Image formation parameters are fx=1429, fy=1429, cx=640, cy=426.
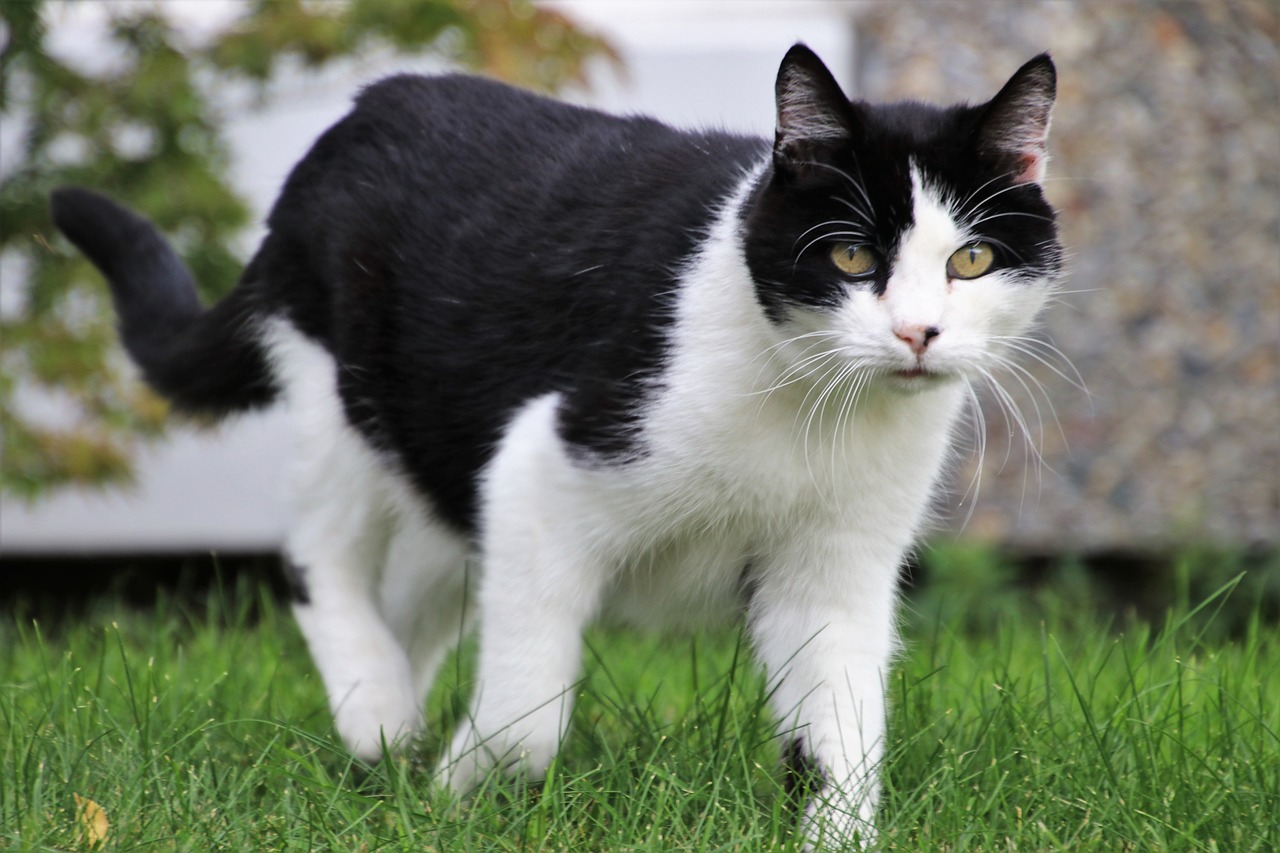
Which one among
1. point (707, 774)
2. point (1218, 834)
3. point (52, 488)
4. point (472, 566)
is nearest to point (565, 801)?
point (707, 774)

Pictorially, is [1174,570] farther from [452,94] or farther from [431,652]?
[452,94]

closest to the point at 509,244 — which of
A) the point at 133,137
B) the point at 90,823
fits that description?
the point at 90,823

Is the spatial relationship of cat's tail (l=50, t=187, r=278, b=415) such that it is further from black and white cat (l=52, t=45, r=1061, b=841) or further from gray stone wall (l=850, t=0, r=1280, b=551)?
gray stone wall (l=850, t=0, r=1280, b=551)

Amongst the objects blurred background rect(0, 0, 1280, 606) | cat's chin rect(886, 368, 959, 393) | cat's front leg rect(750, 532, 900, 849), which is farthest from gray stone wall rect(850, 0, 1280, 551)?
cat's chin rect(886, 368, 959, 393)

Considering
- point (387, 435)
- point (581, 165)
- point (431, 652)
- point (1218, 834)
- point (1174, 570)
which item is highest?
point (581, 165)

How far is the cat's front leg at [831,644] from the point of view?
2.20m

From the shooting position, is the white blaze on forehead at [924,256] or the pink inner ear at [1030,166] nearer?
the white blaze on forehead at [924,256]

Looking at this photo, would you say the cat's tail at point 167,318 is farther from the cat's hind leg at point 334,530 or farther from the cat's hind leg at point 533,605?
the cat's hind leg at point 533,605

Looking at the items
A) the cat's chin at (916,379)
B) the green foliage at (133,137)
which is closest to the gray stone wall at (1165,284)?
the green foliage at (133,137)

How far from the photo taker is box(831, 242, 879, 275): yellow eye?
196cm

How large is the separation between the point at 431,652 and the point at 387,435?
549 mm

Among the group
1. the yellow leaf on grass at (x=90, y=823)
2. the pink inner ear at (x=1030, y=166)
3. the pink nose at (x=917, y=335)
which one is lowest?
the yellow leaf on grass at (x=90, y=823)

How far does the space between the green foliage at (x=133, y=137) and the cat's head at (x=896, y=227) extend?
5.96 ft

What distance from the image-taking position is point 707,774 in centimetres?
213
